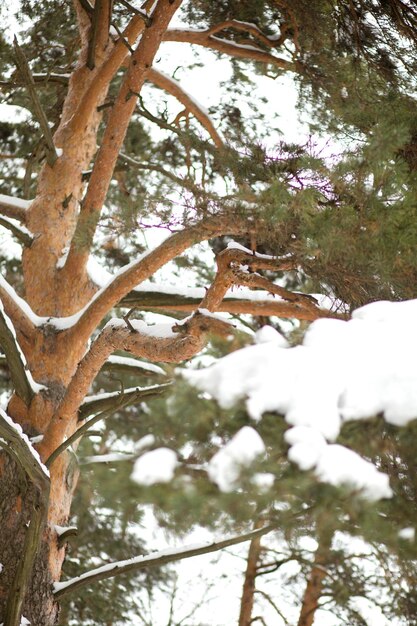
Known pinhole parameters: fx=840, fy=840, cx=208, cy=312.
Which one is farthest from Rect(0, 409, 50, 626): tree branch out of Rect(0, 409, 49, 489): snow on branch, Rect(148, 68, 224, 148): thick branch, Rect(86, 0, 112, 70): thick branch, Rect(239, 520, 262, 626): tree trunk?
Rect(239, 520, 262, 626): tree trunk

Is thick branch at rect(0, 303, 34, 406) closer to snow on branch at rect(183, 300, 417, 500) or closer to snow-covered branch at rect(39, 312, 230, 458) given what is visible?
snow-covered branch at rect(39, 312, 230, 458)

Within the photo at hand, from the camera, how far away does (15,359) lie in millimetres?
3887

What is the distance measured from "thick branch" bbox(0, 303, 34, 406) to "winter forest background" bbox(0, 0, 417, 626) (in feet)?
0.05

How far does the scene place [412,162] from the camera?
3.35 m

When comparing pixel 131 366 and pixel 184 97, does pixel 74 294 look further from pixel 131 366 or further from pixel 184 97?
pixel 184 97

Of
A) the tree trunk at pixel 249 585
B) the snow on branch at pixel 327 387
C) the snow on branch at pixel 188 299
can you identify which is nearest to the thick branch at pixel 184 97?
the snow on branch at pixel 188 299

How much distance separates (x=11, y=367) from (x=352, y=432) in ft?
8.09

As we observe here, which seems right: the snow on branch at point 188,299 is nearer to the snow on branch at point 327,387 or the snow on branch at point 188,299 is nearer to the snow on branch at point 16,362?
the snow on branch at point 16,362

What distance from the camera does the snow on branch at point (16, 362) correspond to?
3.73 meters

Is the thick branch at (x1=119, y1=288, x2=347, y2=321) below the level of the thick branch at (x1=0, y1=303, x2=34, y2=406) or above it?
above

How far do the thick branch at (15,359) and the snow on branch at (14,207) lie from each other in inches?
49.9

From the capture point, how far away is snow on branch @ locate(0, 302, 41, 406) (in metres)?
3.73

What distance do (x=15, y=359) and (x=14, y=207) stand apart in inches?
60.6

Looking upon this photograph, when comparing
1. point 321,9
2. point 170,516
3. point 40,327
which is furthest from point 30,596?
point 321,9
